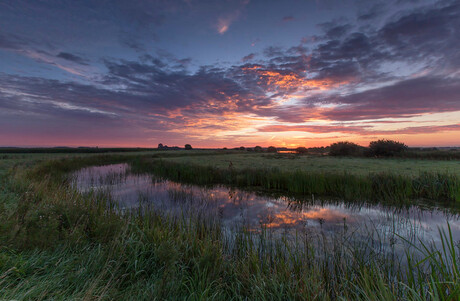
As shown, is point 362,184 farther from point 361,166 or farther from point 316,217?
point 361,166

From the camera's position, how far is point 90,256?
3699 millimetres

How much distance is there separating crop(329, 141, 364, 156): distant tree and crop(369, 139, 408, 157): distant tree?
3.44 metres

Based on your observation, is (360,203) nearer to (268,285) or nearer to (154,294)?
(268,285)

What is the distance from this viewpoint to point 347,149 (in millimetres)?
39719

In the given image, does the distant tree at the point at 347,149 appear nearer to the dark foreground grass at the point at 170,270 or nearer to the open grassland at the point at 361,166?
the open grassland at the point at 361,166

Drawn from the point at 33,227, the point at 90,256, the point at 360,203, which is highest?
the point at 33,227

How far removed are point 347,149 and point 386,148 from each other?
693 centimetres

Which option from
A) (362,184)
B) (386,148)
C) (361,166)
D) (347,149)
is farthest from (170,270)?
(347,149)

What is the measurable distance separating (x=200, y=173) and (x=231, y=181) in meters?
3.25

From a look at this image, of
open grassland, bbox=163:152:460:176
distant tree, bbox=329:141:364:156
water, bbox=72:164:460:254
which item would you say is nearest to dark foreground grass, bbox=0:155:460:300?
water, bbox=72:164:460:254

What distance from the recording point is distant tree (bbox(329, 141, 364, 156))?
128ft

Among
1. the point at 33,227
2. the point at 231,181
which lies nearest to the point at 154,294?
the point at 33,227

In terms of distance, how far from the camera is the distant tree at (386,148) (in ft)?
108

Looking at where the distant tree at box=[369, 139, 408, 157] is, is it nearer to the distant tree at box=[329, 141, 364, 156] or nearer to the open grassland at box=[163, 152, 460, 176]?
the distant tree at box=[329, 141, 364, 156]
